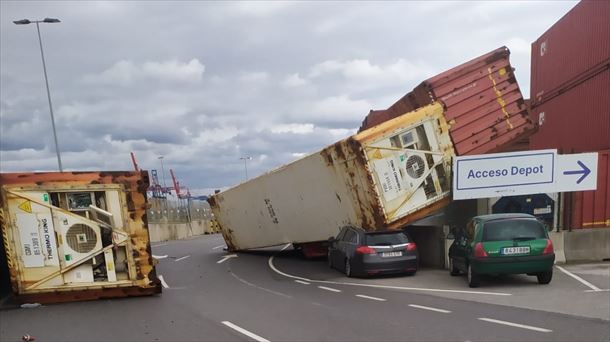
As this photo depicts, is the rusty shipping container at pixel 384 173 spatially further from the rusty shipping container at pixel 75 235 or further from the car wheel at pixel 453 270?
the rusty shipping container at pixel 75 235

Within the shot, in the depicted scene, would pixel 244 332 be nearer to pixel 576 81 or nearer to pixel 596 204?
pixel 596 204

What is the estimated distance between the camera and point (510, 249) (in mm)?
9773

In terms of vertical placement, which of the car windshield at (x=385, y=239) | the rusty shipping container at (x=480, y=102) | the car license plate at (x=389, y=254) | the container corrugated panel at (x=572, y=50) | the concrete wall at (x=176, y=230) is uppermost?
the container corrugated panel at (x=572, y=50)

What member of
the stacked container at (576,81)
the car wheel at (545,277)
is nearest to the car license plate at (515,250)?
the car wheel at (545,277)

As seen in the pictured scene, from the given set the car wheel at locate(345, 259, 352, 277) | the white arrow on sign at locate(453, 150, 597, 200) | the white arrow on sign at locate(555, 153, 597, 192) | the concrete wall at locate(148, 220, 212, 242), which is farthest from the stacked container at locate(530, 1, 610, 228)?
the concrete wall at locate(148, 220, 212, 242)

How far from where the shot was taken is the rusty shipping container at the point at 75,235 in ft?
31.3

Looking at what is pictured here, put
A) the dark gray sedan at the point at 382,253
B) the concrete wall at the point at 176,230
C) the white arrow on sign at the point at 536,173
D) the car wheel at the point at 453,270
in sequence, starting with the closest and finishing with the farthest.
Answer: the car wheel at the point at 453,270, the dark gray sedan at the point at 382,253, the white arrow on sign at the point at 536,173, the concrete wall at the point at 176,230

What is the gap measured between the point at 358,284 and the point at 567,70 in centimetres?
1809

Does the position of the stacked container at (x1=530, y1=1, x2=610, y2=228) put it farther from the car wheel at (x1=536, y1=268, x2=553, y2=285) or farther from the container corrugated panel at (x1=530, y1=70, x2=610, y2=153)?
the car wheel at (x1=536, y1=268, x2=553, y2=285)

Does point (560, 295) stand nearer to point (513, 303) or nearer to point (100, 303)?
point (513, 303)

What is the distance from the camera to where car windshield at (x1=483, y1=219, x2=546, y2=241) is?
32.7 ft

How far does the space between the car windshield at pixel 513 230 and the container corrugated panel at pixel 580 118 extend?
1003cm

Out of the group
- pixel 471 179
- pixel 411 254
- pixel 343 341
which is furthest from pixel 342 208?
pixel 343 341

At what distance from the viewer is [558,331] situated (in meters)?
6.46
